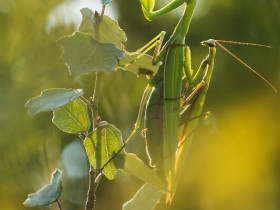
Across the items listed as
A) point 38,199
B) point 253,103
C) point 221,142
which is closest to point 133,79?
point 221,142

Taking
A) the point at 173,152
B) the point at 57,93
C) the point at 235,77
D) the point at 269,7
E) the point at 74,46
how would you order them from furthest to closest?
the point at 269,7
the point at 235,77
the point at 173,152
the point at 57,93
the point at 74,46

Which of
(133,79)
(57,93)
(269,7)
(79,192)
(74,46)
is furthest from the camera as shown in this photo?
(269,7)

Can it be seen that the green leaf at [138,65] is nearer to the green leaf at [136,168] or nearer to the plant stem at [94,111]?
the plant stem at [94,111]

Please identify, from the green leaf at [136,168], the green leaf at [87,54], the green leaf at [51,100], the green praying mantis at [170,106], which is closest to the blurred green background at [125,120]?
the green praying mantis at [170,106]

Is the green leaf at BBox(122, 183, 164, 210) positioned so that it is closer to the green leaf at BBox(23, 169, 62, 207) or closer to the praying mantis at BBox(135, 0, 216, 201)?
the praying mantis at BBox(135, 0, 216, 201)

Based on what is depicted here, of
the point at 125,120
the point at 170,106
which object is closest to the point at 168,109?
the point at 170,106

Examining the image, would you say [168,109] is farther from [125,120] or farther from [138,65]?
[125,120]

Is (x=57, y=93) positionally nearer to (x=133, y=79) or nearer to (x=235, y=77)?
(x=133, y=79)
